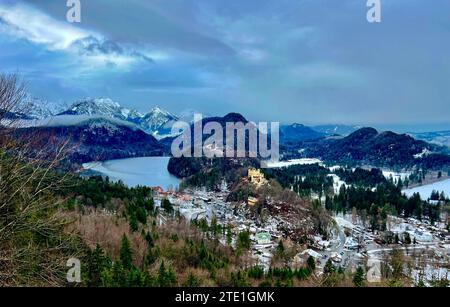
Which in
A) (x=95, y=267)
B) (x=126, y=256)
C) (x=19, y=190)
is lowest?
(x=126, y=256)

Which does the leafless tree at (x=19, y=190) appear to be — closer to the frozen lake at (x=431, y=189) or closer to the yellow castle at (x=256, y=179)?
the yellow castle at (x=256, y=179)

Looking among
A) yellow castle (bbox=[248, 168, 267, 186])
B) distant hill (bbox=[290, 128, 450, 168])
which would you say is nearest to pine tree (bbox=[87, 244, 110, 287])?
yellow castle (bbox=[248, 168, 267, 186])

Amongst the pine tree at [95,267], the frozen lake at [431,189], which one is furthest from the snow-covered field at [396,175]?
the pine tree at [95,267]

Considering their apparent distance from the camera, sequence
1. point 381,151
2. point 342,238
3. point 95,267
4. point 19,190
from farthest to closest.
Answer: point 381,151
point 342,238
point 95,267
point 19,190

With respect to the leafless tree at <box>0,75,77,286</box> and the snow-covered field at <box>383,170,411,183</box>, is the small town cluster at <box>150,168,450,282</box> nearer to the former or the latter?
the leafless tree at <box>0,75,77,286</box>

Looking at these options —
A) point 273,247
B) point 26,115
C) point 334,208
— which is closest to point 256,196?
point 334,208

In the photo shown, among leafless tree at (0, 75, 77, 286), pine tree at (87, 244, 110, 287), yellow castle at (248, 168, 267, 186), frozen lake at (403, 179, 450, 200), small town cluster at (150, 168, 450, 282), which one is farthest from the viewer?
frozen lake at (403, 179, 450, 200)

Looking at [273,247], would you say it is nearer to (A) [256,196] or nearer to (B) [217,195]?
(A) [256,196]

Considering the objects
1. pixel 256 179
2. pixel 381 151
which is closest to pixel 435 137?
pixel 381 151

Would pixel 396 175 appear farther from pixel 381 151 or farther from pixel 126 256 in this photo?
pixel 126 256

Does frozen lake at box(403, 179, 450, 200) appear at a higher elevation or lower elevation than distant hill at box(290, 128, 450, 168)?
lower
